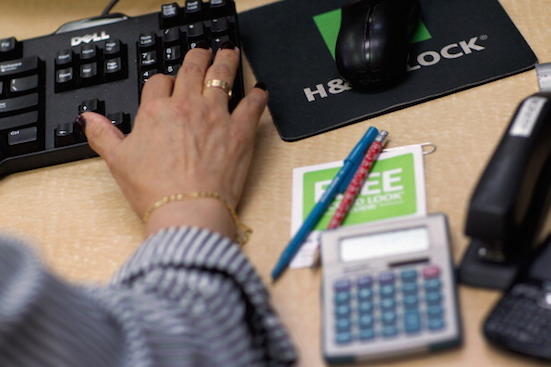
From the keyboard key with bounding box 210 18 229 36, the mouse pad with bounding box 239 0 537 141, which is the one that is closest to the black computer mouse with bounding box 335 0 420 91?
the mouse pad with bounding box 239 0 537 141

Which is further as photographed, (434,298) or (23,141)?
(23,141)

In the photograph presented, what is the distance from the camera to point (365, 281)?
0.57 m

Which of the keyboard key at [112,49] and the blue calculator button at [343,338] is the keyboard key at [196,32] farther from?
the blue calculator button at [343,338]

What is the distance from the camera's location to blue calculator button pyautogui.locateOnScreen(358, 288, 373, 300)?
56 cm

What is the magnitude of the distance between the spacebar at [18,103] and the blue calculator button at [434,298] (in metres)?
0.46

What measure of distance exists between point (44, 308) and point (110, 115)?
0.37 metres

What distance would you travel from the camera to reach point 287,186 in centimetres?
70

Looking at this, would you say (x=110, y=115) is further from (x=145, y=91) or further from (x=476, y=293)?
(x=476, y=293)

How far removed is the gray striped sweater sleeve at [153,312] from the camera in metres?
0.42

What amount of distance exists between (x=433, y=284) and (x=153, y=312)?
0.20m

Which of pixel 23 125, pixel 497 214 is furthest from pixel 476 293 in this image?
pixel 23 125

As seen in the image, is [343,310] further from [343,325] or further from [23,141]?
[23,141]

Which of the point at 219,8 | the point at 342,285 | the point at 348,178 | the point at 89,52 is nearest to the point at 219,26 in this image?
the point at 219,8

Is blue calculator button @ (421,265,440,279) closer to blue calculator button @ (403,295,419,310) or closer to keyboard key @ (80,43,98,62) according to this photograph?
blue calculator button @ (403,295,419,310)
